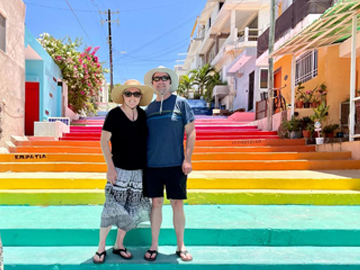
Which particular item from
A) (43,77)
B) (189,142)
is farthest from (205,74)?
(189,142)

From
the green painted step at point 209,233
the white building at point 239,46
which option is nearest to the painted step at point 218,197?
the green painted step at point 209,233

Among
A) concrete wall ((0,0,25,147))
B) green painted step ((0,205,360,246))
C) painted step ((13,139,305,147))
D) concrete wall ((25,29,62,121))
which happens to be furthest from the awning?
concrete wall ((25,29,62,121))

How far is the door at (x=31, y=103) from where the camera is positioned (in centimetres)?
955

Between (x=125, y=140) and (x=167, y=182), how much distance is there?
0.51m

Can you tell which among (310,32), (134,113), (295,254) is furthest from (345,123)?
(134,113)

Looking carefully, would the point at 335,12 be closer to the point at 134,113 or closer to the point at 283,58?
the point at 134,113

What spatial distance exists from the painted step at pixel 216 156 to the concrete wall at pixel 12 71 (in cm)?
76

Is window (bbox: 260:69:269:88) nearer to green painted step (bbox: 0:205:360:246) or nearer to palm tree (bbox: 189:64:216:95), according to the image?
palm tree (bbox: 189:64:216:95)

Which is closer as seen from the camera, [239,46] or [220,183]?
[220,183]

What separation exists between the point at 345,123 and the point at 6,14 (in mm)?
8793

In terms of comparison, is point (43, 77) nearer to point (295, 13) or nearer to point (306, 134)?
point (306, 134)

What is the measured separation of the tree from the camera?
1186 centimetres

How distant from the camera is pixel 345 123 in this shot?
25.1 feet

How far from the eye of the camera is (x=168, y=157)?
2426 mm
